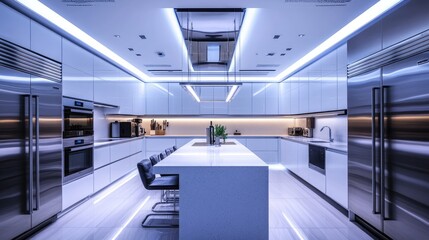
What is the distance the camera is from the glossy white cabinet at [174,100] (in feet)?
23.0

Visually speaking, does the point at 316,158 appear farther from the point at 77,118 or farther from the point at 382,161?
the point at 77,118

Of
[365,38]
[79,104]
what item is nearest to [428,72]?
[365,38]

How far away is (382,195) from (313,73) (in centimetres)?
292

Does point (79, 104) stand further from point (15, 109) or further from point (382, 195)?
point (382, 195)

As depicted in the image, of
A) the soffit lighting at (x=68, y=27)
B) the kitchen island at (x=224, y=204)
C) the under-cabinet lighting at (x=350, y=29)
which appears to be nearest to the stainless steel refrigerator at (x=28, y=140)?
the soffit lighting at (x=68, y=27)

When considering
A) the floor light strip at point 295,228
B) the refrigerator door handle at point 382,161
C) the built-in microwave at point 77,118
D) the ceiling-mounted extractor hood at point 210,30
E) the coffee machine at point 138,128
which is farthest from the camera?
the coffee machine at point 138,128

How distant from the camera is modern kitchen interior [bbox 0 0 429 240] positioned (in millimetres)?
2248

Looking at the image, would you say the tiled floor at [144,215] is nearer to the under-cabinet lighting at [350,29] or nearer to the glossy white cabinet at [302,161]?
the glossy white cabinet at [302,161]

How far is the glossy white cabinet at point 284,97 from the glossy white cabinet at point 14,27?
216 inches

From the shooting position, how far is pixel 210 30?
3.38m

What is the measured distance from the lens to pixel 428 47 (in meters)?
1.93

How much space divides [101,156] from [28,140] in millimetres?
1740

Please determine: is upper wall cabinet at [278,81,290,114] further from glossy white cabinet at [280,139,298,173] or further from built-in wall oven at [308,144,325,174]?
built-in wall oven at [308,144,325,174]

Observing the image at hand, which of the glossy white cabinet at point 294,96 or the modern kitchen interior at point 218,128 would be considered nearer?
the modern kitchen interior at point 218,128
